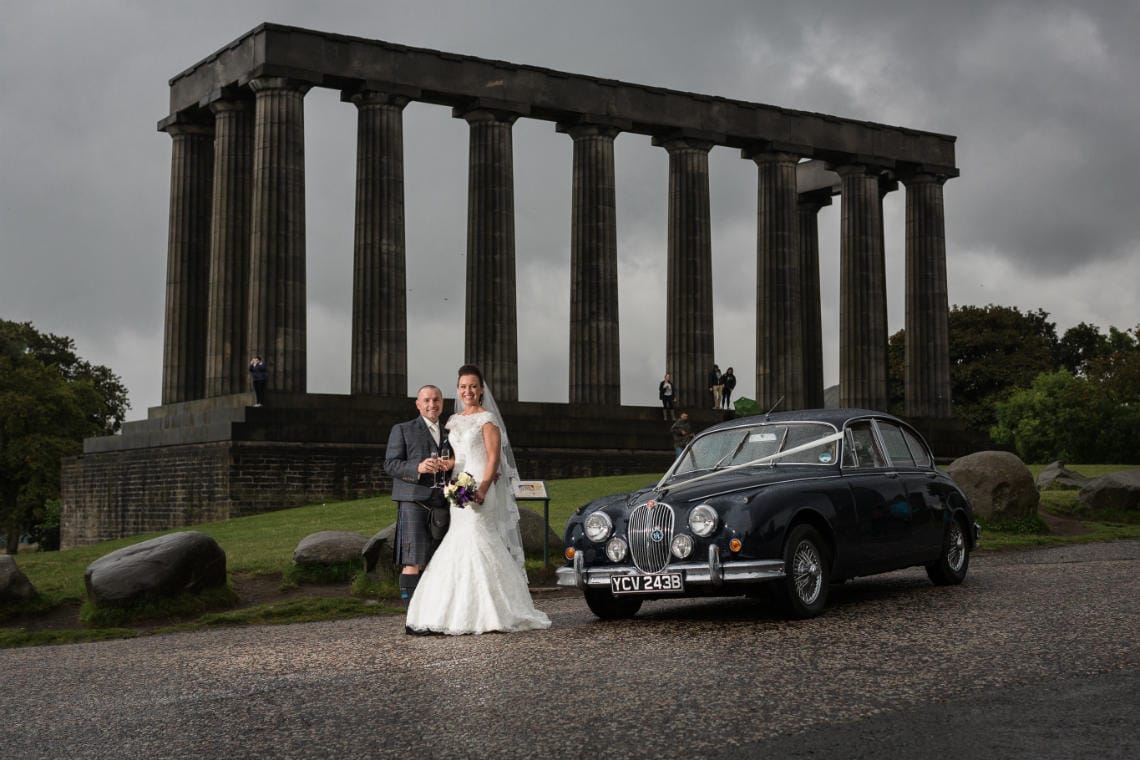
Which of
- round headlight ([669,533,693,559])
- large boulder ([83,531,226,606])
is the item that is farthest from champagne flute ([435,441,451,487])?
large boulder ([83,531,226,606])

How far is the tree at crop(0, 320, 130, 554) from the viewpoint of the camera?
207 ft

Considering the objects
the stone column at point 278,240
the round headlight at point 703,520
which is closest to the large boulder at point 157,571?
the round headlight at point 703,520

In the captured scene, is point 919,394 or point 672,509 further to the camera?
point 919,394

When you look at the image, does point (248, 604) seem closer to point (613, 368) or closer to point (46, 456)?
point (613, 368)

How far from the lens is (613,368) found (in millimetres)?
47812

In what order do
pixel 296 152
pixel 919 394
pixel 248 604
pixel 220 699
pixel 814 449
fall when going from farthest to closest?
1. pixel 919 394
2. pixel 296 152
3. pixel 248 604
4. pixel 814 449
5. pixel 220 699

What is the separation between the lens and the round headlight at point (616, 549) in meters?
12.3

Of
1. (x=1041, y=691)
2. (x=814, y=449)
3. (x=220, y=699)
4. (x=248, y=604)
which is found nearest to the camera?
(x=1041, y=691)

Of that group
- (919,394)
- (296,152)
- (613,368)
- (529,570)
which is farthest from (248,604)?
(919,394)

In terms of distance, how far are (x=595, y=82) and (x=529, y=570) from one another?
31.9 metres

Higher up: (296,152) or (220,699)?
(296,152)

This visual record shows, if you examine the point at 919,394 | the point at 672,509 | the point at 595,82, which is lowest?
the point at 672,509

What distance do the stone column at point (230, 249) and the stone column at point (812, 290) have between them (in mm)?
24728

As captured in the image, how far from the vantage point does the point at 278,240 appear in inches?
1677
